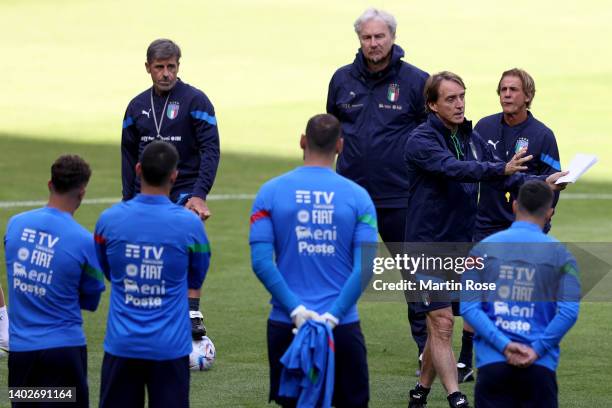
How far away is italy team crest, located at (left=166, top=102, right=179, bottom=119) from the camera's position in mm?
9891

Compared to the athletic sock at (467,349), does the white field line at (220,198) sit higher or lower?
higher

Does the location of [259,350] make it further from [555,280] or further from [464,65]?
[464,65]

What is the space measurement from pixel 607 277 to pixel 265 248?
814 cm

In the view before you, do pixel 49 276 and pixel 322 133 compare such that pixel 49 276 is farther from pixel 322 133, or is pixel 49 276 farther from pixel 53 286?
pixel 322 133

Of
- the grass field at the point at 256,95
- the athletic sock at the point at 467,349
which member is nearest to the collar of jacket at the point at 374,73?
the athletic sock at the point at 467,349

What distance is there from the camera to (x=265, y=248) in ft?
22.0

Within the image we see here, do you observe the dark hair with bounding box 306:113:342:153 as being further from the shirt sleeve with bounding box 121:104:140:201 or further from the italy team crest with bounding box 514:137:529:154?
the shirt sleeve with bounding box 121:104:140:201

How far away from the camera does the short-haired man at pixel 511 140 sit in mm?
9492

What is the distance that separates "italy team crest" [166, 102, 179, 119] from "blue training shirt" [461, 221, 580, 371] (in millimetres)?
3855

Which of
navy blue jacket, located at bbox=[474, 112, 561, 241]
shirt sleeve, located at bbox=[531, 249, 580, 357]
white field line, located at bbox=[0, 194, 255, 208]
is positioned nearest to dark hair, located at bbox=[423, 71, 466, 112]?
navy blue jacket, located at bbox=[474, 112, 561, 241]

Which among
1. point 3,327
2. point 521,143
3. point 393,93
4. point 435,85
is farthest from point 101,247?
point 521,143

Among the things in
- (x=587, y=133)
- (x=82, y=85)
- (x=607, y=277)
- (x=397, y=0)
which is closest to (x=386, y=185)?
(x=607, y=277)

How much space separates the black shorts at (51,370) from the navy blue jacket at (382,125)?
359 centimetres

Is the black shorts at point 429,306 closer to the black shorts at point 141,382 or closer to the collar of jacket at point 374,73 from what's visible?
the collar of jacket at point 374,73
